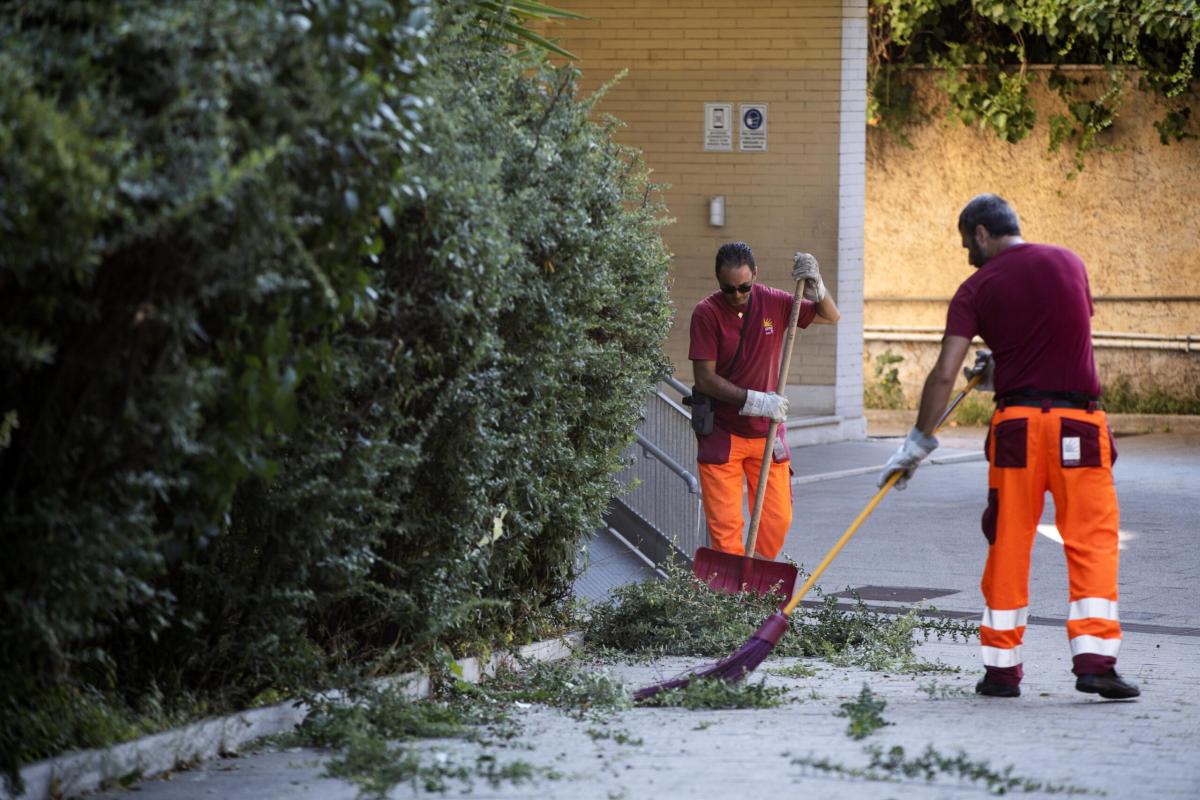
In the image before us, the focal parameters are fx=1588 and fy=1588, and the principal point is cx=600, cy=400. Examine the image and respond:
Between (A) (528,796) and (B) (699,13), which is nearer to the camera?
(A) (528,796)

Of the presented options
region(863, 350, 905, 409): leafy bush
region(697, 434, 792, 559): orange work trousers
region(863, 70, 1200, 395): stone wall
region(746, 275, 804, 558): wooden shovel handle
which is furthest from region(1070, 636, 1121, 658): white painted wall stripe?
region(863, 350, 905, 409): leafy bush

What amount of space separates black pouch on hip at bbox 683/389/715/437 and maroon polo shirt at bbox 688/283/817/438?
0.06 m

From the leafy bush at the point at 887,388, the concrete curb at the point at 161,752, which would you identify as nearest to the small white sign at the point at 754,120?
the leafy bush at the point at 887,388

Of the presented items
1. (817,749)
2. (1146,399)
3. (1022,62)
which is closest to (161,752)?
(817,749)

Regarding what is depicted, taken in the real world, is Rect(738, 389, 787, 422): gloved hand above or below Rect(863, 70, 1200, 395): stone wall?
below

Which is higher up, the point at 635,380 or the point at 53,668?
the point at 635,380

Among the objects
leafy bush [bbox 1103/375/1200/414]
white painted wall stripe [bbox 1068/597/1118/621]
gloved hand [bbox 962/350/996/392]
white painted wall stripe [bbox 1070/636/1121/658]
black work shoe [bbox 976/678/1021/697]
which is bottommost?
leafy bush [bbox 1103/375/1200/414]

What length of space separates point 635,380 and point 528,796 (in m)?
3.14

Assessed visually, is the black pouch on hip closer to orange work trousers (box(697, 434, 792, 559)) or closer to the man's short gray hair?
orange work trousers (box(697, 434, 792, 559))

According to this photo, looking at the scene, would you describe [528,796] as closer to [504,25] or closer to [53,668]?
[53,668]

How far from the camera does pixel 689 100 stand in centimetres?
1581

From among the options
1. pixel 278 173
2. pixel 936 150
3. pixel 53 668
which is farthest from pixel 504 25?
pixel 936 150

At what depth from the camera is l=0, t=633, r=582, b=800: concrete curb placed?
4219mm

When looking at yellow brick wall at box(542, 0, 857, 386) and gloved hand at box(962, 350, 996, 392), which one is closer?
gloved hand at box(962, 350, 996, 392)
